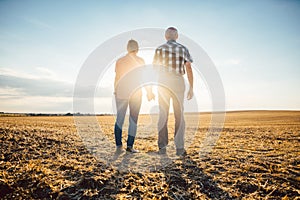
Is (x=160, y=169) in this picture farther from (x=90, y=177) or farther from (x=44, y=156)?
(x=44, y=156)

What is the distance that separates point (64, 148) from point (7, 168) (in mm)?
1767

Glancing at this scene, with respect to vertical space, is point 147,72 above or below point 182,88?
above

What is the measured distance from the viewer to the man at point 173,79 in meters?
4.89

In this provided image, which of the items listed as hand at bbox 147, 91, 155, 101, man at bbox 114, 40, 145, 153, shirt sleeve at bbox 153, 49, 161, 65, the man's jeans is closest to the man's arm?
the man's jeans

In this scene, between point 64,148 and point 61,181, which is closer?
point 61,181

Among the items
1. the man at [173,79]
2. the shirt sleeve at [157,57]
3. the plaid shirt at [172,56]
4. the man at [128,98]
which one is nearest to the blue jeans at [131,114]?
the man at [128,98]

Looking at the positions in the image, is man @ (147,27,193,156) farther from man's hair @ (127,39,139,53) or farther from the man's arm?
man's hair @ (127,39,139,53)

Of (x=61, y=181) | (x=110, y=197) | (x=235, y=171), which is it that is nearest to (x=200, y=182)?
(x=235, y=171)

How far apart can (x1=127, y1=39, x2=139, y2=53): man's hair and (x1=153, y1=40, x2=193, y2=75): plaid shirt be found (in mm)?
573

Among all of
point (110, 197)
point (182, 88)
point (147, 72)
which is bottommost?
point (110, 197)

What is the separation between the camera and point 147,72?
17.0 feet

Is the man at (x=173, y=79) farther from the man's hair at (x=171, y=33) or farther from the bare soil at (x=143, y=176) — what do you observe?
the bare soil at (x=143, y=176)

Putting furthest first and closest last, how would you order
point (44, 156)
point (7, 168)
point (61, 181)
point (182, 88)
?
point (182, 88) → point (44, 156) → point (7, 168) → point (61, 181)

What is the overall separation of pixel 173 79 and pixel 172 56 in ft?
1.69
